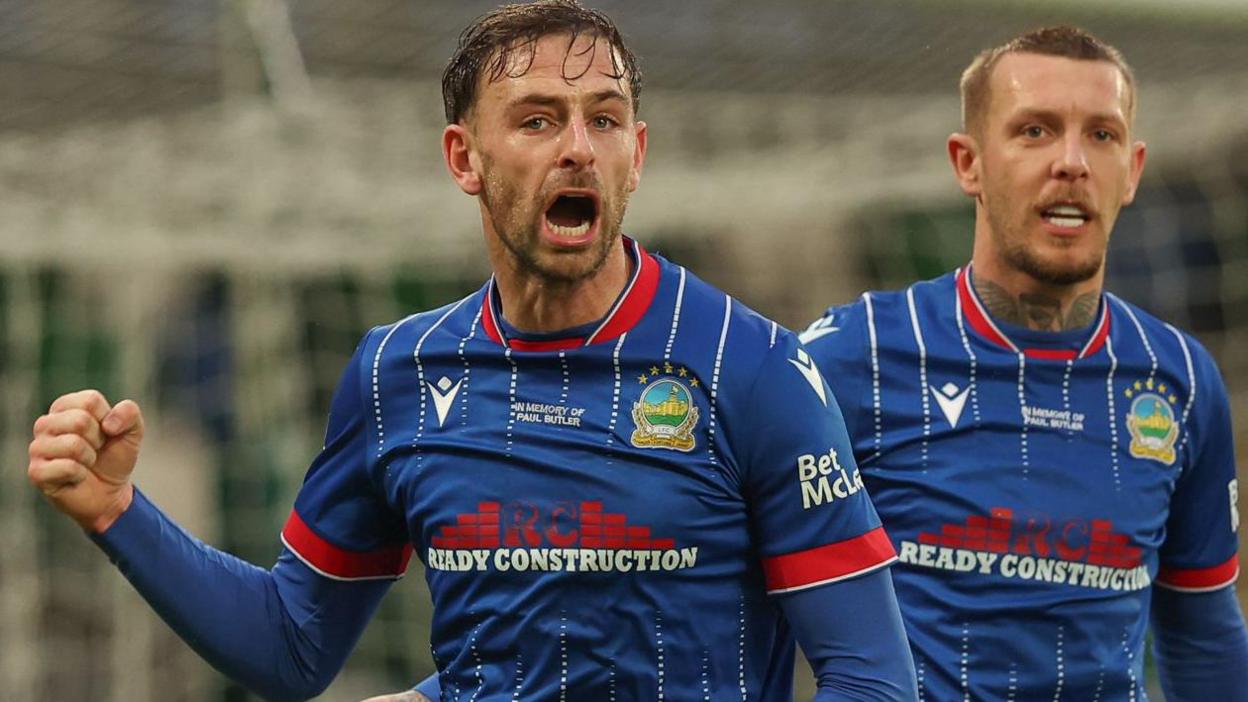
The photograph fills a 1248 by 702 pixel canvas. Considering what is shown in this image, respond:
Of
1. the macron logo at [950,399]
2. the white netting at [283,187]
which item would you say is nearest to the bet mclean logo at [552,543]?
the macron logo at [950,399]

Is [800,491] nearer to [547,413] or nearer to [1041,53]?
[547,413]

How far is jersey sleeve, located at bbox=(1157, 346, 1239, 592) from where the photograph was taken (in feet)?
13.5

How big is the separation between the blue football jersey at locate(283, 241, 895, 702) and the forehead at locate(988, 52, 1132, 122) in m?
1.18

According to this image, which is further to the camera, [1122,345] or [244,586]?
[1122,345]

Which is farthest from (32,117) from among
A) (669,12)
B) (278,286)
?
(669,12)

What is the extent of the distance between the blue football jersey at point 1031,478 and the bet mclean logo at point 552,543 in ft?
3.25

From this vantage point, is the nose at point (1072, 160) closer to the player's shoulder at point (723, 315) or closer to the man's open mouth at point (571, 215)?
the player's shoulder at point (723, 315)

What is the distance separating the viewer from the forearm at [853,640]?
10.1 ft

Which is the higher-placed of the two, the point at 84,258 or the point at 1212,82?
the point at 1212,82

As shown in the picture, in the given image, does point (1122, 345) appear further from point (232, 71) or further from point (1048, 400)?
point (232, 71)

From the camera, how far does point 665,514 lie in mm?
3127

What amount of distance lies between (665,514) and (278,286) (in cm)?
471

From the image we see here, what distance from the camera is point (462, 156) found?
3.43 meters

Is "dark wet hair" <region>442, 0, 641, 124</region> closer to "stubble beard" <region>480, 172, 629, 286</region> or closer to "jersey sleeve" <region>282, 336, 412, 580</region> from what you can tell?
"stubble beard" <region>480, 172, 629, 286</region>
